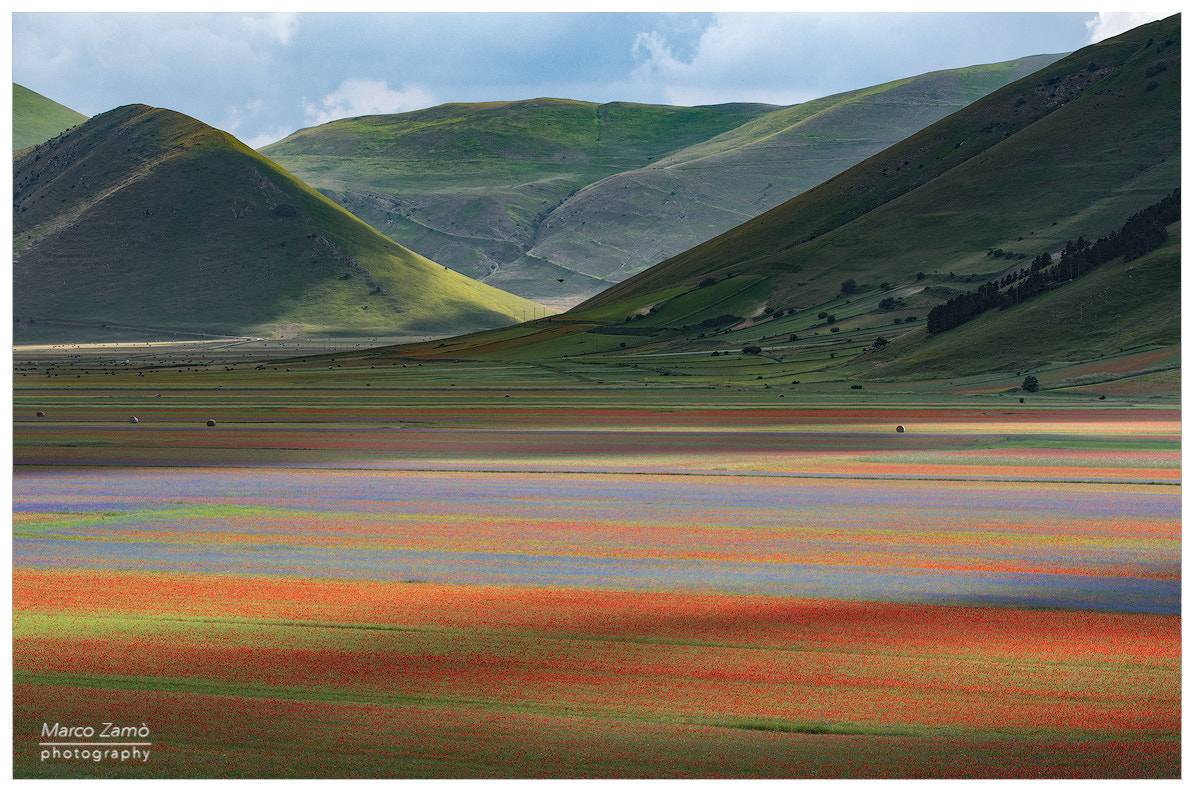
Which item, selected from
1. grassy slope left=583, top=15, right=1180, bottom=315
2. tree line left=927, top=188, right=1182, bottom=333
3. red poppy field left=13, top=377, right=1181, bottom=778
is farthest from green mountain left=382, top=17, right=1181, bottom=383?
red poppy field left=13, top=377, right=1181, bottom=778

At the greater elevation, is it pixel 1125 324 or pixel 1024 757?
pixel 1125 324

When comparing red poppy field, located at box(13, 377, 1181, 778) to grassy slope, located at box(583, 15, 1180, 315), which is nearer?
red poppy field, located at box(13, 377, 1181, 778)

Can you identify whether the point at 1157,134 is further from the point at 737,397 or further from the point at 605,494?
the point at 605,494

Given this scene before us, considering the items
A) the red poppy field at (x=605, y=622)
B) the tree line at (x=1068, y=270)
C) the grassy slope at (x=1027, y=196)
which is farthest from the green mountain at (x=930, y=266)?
the red poppy field at (x=605, y=622)

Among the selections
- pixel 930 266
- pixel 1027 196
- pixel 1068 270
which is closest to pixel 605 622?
pixel 1068 270

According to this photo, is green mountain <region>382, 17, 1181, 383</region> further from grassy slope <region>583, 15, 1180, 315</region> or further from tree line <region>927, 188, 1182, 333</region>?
tree line <region>927, 188, 1182, 333</region>

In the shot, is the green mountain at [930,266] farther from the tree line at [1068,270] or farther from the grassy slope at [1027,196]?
the tree line at [1068,270]

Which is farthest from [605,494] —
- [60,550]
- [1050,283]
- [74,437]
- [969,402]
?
[1050,283]

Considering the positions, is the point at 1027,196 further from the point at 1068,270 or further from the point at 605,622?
the point at 605,622
